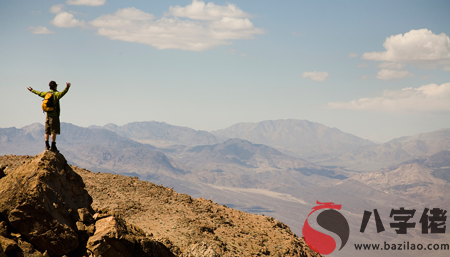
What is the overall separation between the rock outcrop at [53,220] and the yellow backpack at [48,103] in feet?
7.88

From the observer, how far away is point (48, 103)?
19562 millimetres

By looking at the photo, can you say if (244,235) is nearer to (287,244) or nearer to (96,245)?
(287,244)

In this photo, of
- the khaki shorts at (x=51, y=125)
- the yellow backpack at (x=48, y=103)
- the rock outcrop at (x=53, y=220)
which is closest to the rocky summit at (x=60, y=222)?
the rock outcrop at (x=53, y=220)

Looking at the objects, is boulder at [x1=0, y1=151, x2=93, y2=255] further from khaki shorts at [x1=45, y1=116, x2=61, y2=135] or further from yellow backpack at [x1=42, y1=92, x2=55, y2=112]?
yellow backpack at [x1=42, y1=92, x2=55, y2=112]

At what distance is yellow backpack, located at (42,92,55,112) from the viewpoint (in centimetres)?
1953

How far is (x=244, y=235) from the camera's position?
3772cm

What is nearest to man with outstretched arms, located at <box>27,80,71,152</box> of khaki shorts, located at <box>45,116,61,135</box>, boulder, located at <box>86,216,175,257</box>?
khaki shorts, located at <box>45,116,61,135</box>

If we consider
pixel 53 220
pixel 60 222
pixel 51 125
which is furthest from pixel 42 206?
pixel 51 125

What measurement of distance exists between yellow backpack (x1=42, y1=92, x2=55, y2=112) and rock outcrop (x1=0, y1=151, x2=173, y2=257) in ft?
7.88

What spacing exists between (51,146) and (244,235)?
902 inches

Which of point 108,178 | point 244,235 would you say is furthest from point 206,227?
point 108,178

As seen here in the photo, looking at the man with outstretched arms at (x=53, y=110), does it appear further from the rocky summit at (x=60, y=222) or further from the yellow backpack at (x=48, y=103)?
the rocky summit at (x=60, y=222)

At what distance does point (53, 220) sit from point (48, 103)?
6.13 meters

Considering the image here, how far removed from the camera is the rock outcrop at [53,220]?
56.4ft
